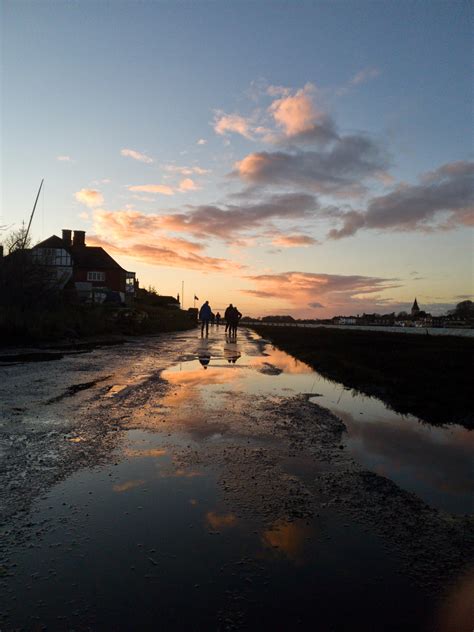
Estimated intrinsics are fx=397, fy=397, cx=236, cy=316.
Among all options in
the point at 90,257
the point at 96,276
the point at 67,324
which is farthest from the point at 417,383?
the point at 90,257

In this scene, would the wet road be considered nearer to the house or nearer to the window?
the house

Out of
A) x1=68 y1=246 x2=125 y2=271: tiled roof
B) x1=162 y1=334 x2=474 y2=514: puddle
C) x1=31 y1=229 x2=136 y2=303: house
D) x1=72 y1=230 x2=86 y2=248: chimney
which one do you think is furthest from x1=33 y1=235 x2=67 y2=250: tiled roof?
x1=162 y1=334 x2=474 y2=514: puddle

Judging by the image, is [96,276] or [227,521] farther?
[96,276]

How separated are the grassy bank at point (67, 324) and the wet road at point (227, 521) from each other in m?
14.2

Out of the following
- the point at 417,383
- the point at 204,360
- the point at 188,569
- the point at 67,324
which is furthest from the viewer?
the point at 67,324

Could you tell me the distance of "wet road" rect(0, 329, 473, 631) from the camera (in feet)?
7.06

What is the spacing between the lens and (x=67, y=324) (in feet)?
78.2

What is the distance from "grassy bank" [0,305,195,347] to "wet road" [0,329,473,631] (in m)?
14.2

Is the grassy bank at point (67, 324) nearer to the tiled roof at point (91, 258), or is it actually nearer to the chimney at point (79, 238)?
the tiled roof at point (91, 258)

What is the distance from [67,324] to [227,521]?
910 inches

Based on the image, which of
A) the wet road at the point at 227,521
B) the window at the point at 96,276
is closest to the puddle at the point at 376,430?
the wet road at the point at 227,521

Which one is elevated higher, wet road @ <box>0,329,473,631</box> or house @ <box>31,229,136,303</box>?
house @ <box>31,229,136,303</box>

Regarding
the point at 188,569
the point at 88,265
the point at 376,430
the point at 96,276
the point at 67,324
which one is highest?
the point at 88,265

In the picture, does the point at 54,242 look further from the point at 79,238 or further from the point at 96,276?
the point at 96,276
